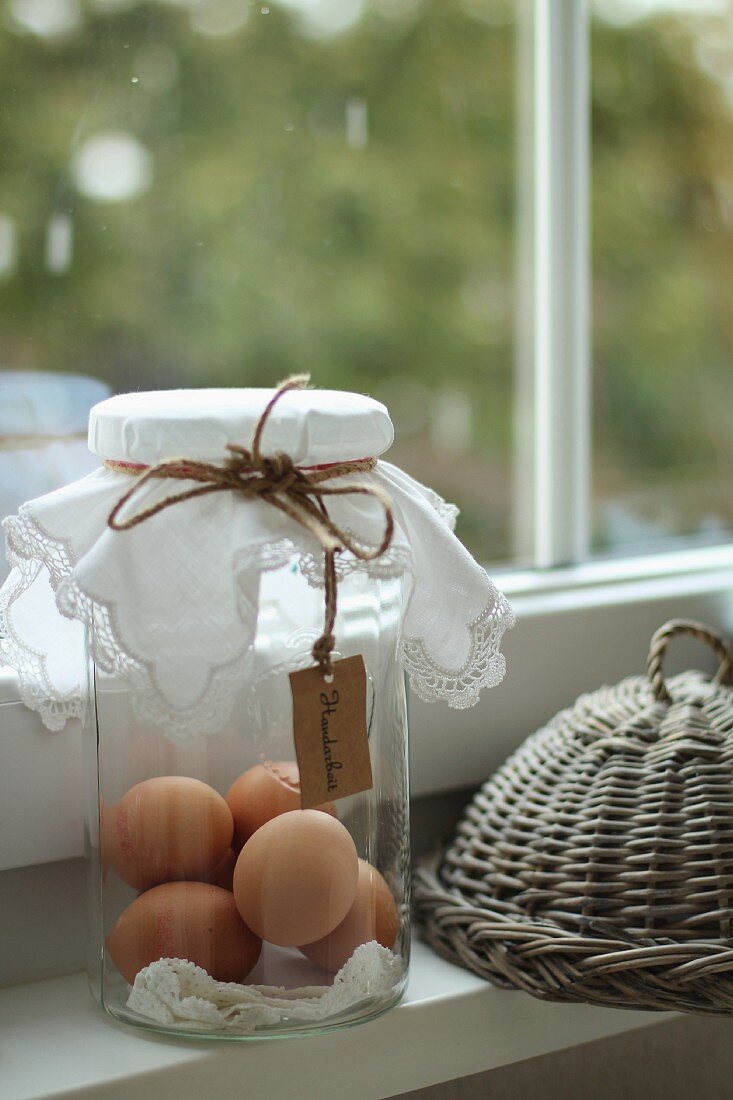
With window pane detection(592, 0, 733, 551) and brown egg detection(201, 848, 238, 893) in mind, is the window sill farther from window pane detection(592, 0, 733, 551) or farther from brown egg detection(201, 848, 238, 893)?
window pane detection(592, 0, 733, 551)

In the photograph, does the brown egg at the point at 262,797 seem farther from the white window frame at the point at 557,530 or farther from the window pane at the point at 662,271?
the window pane at the point at 662,271

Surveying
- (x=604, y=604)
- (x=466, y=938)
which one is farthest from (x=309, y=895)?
(x=604, y=604)

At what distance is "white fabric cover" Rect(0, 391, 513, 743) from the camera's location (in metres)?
0.54

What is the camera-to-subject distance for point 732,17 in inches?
46.5

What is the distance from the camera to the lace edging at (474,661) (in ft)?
2.09

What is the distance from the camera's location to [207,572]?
55 centimetres

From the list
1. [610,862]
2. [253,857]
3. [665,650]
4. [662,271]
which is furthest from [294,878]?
[662,271]

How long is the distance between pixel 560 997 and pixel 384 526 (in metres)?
0.33

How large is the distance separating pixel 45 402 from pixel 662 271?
0.67 meters

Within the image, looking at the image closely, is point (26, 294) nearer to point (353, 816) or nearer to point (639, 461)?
point (353, 816)

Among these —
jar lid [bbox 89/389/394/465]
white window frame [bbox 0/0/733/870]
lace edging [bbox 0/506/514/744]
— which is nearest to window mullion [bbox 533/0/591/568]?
white window frame [bbox 0/0/733/870]

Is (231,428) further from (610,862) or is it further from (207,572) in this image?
(610,862)

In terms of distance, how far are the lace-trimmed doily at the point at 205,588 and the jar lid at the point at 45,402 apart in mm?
204

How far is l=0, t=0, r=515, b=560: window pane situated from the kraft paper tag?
38 centimetres
